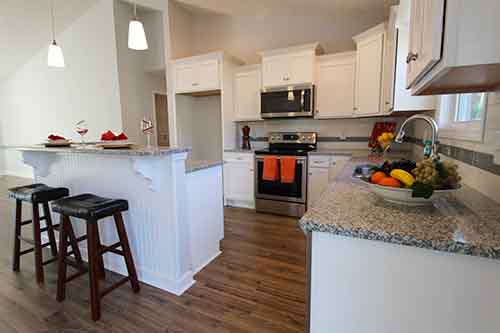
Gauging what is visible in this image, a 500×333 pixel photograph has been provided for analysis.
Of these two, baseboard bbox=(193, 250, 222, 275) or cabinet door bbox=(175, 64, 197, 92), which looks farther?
cabinet door bbox=(175, 64, 197, 92)

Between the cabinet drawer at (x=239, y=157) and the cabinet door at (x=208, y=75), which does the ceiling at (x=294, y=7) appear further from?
the cabinet drawer at (x=239, y=157)

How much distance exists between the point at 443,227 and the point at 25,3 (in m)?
6.23

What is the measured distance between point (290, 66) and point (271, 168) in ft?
4.74

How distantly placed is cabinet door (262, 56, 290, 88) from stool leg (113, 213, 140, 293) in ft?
8.90

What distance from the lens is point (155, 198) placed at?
1873 mm

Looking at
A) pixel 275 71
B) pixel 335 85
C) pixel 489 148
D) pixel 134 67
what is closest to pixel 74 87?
pixel 134 67

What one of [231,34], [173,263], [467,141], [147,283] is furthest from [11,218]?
[467,141]

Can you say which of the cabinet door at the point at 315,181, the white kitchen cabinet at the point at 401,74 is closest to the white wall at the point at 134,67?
the cabinet door at the point at 315,181

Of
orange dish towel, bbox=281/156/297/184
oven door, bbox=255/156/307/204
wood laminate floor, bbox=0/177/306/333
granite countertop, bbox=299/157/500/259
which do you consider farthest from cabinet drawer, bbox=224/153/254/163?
granite countertop, bbox=299/157/500/259

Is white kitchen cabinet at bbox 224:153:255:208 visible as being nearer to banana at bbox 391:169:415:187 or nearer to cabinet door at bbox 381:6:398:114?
cabinet door at bbox 381:6:398:114

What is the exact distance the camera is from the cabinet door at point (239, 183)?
3.80 m

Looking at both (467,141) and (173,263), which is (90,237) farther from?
(467,141)

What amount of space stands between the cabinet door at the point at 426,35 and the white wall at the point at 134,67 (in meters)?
4.36

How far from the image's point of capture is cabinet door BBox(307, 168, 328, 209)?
3340 millimetres
